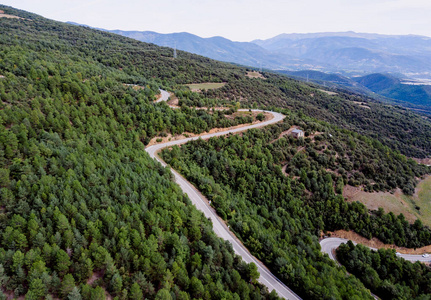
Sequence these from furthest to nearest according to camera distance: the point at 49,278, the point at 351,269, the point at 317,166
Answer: the point at 317,166 < the point at 351,269 < the point at 49,278

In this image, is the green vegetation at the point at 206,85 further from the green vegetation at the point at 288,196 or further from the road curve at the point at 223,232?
the road curve at the point at 223,232

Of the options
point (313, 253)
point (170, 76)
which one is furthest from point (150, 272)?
point (170, 76)

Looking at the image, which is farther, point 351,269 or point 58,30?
point 58,30

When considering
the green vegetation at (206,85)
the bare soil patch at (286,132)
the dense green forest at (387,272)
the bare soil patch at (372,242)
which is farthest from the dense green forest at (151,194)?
the green vegetation at (206,85)

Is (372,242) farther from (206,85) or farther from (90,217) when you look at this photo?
(206,85)

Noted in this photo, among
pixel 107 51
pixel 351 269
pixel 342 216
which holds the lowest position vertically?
pixel 351 269

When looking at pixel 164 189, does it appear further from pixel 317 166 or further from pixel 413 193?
pixel 413 193

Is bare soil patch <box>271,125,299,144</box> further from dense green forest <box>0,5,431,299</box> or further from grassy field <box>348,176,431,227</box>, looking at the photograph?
grassy field <box>348,176,431,227</box>
